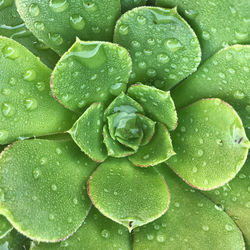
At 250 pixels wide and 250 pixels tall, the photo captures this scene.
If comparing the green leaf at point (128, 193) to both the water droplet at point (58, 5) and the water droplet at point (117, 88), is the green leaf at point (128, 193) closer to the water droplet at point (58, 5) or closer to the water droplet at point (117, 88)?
the water droplet at point (117, 88)

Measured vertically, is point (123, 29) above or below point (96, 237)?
above

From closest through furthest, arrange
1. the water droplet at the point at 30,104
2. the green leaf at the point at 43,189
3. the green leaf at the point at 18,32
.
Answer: the green leaf at the point at 43,189
the water droplet at the point at 30,104
the green leaf at the point at 18,32

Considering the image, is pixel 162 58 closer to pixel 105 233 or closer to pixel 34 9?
pixel 34 9

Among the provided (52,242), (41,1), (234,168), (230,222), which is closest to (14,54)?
(41,1)

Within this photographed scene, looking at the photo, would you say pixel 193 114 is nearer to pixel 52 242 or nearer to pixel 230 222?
pixel 230 222

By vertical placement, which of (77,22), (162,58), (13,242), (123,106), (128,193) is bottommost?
(13,242)

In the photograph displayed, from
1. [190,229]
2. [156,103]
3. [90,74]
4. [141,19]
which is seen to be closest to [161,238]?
[190,229]

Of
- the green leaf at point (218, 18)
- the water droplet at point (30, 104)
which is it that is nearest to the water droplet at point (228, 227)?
the green leaf at point (218, 18)
